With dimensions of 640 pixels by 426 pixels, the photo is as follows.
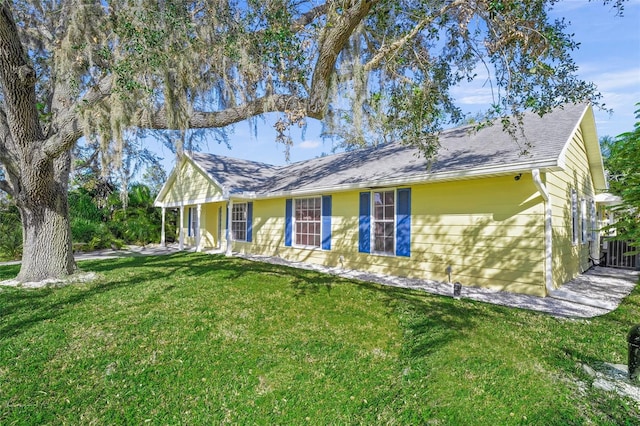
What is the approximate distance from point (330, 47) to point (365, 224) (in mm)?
4985

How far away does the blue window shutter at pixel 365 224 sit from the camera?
831cm

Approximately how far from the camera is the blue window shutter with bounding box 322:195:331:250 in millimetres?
9414

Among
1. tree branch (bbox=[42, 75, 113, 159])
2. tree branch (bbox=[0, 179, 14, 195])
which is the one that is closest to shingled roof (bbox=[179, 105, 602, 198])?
tree branch (bbox=[42, 75, 113, 159])

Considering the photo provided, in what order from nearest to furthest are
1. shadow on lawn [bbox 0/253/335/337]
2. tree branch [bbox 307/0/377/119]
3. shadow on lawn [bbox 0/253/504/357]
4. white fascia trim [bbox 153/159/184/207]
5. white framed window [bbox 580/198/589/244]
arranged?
1. tree branch [bbox 307/0/377/119]
2. shadow on lawn [bbox 0/253/504/357]
3. shadow on lawn [bbox 0/253/335/337]
4. white framed window [bbox 580/198/589/244]
5. white fascia trim [bbox 153/159/184/207]

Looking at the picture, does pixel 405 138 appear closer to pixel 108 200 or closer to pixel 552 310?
pixel 552 310

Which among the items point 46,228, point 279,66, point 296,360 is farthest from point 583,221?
point 46,228

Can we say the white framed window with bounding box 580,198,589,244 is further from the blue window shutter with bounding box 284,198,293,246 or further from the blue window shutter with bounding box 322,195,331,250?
the blue window shutter with bounding box 284,198,293,246

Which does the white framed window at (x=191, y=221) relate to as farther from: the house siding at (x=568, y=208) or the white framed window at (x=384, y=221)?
the house siding at (x=568, y=208)

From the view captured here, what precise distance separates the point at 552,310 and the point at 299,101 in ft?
16.4

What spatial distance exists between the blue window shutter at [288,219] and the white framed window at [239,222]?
8.66 feet

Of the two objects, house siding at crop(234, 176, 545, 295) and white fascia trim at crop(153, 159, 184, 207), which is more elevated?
white fascia trim at crop(153, 159, 184, 207)

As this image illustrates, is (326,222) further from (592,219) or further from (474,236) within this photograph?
(592,219)

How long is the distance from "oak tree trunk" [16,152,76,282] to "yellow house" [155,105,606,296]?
2629mm

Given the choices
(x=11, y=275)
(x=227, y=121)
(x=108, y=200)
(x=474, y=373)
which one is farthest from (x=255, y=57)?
(x=108, y=200)
